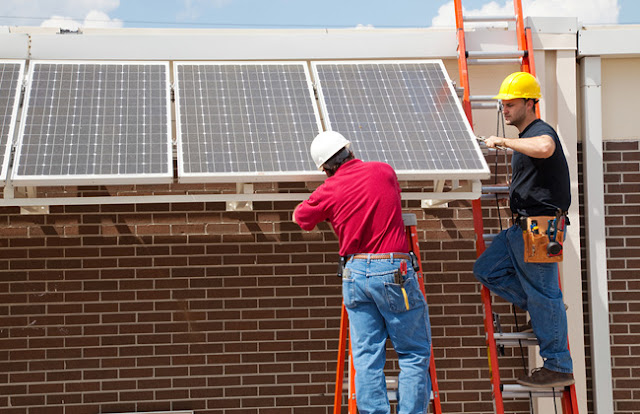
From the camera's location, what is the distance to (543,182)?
17.4 ft

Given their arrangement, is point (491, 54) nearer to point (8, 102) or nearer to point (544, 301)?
point (544, 301)

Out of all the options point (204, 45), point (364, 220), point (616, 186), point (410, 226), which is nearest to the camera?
point (364, 220)

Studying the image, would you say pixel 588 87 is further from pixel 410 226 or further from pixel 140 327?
pixel 140 327

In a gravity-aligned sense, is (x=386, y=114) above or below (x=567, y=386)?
above

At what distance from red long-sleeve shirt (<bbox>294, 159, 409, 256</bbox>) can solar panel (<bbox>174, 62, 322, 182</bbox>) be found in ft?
1.17

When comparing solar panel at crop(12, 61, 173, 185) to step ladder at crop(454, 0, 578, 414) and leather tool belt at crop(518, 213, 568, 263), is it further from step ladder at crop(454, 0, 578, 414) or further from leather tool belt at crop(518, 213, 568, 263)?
leather tool belt at crop(518, 213, 568, 263)

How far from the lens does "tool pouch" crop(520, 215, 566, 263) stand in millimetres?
5199

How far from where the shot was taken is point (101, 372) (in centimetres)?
659

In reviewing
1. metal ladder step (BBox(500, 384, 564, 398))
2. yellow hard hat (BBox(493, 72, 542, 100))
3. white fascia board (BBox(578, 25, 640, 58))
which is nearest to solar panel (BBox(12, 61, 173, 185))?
yellow hard hat (BBox(493, 72, 542, 100))

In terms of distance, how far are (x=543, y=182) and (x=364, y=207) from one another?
1459 mm

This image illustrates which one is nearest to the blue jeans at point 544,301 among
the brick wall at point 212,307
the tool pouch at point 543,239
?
the tool pouch at point 543,239

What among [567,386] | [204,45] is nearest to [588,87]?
[567,386]

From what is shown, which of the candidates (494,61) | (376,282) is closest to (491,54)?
(494,61)

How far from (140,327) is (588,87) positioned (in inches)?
184
